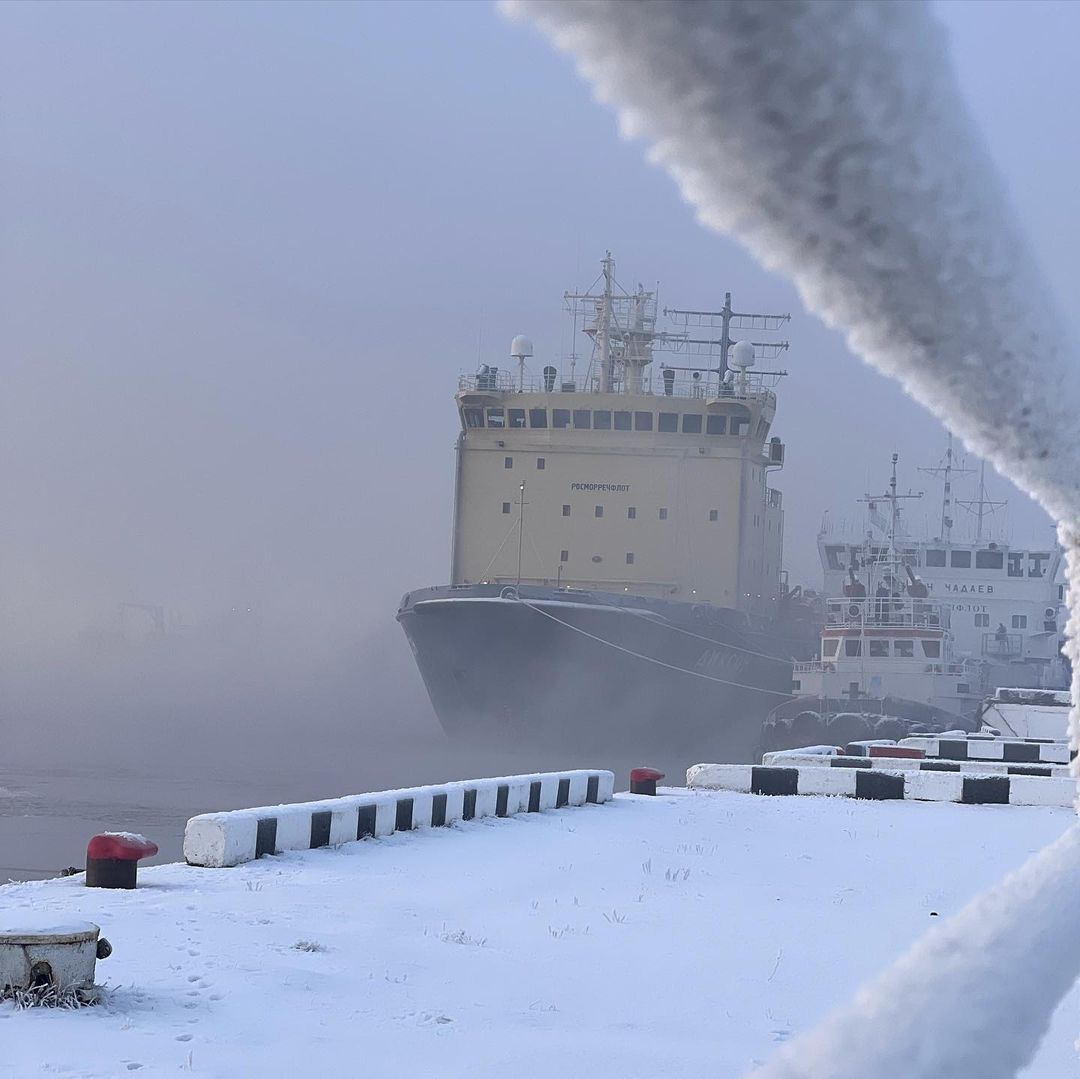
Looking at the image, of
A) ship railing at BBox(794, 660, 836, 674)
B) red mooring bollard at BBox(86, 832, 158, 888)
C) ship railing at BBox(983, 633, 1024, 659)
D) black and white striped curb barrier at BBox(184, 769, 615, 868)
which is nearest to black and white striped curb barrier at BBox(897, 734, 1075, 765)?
black and white striped curb barrier at BBox(184, 769, 615, 868)

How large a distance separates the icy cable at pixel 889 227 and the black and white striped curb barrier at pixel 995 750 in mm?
19191

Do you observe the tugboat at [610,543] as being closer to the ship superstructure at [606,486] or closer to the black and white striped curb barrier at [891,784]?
the ship superstructure at [606,486]

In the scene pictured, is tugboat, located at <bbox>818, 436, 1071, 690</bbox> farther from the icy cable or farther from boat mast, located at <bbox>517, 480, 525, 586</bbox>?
the icy cable

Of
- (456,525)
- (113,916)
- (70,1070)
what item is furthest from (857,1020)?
(456,525)

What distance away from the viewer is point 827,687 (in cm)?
3775

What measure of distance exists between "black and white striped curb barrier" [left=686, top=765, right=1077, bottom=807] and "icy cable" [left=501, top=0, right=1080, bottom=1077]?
1151 centimetres

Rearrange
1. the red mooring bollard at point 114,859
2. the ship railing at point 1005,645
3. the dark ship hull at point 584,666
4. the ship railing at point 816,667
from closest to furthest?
the red mooring bollard at point 114,859 → the dark ship hull at point 584,666 → the ship railing at point 816,667 → the ship railing at point 1005,645

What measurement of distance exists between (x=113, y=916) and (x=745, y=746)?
118 feet

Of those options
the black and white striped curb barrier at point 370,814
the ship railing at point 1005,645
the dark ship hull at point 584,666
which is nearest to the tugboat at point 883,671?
the dark ship hull at point 584,666

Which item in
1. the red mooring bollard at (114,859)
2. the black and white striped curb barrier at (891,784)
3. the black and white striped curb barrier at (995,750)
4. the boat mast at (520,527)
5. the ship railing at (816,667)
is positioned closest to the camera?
the red mooring bollard at (114,859)

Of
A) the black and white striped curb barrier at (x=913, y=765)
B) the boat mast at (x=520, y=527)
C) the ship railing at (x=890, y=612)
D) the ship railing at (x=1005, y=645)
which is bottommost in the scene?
the black and white striped curb barrier at (x=913, y=765)

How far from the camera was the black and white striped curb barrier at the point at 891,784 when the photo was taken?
42.0ft

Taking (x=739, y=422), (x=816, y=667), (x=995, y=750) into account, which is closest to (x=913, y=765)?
(x=995, y=750)

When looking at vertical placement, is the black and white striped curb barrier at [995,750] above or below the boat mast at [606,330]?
below
